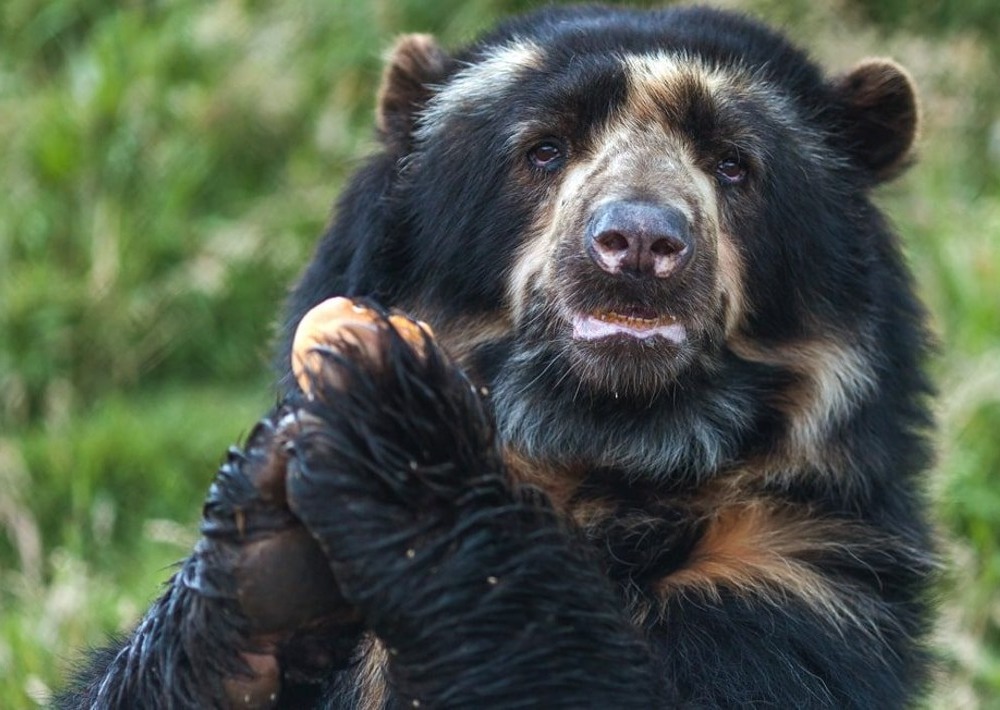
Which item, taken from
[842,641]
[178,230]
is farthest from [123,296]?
[842,641]

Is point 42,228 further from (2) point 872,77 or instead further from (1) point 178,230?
(2) point 872,77

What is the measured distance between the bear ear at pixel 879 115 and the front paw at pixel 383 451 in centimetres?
196

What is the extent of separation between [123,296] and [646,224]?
5280 millimetres

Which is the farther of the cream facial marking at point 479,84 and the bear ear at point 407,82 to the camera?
the bear ear at point 407,82

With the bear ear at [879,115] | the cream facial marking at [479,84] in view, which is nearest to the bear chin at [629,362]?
the cream facial marking at [479,84]

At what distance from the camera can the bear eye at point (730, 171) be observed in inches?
197

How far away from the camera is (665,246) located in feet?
14.7

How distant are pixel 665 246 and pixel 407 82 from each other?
1.47 m

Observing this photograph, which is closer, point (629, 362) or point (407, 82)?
point (629, 362)

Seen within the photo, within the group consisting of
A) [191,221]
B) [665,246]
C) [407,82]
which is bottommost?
[191,221]

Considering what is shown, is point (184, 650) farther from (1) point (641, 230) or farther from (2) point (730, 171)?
(2) point (730, 171)

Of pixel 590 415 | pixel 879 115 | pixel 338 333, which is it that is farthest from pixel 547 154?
pixel 338 333

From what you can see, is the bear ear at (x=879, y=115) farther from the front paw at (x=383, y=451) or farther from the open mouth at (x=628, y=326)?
the front paw at (x=383, y=451)

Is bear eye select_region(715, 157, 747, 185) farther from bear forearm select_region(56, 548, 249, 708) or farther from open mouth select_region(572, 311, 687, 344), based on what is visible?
bear forearm select_region(56, 548, 249, 708)
